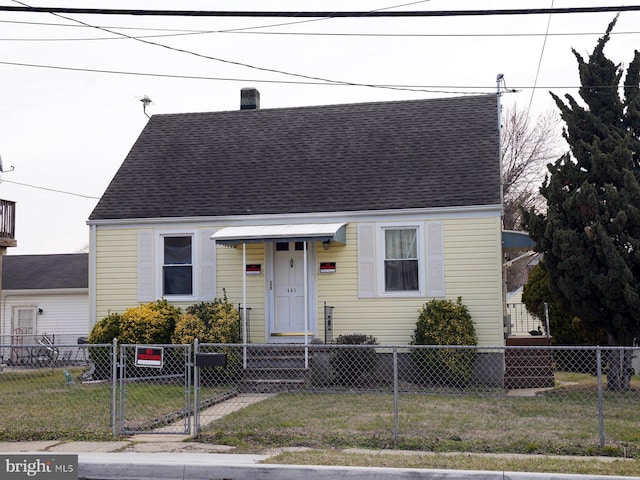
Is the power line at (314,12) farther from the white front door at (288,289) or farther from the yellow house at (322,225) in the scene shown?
the white front door at (288,289)

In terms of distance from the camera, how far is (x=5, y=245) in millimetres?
22531

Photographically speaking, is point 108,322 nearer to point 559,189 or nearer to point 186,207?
point 186,207

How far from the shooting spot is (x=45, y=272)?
30875mm

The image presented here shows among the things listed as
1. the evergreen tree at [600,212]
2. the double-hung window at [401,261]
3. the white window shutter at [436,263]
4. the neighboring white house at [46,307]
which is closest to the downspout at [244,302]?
the double-hung window at [401,261]

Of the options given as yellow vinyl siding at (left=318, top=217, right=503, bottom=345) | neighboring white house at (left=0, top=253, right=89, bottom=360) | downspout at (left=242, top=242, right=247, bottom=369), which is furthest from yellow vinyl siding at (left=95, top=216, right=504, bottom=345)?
neighboring white house at (left=0, top=253, right=89, bottom=360)

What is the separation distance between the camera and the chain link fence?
10266 mm

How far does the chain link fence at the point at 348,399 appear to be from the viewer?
10266mm

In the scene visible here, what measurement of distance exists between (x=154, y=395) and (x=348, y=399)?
355 cm

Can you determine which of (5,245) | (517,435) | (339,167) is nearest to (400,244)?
(339,167)

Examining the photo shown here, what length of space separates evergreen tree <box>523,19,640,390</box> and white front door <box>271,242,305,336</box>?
5011 mm

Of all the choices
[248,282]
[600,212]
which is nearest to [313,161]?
[248,282]

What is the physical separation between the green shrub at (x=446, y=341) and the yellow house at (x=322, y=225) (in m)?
0.50

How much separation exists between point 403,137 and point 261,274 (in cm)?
477

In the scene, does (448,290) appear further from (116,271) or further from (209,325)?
(116,271)
